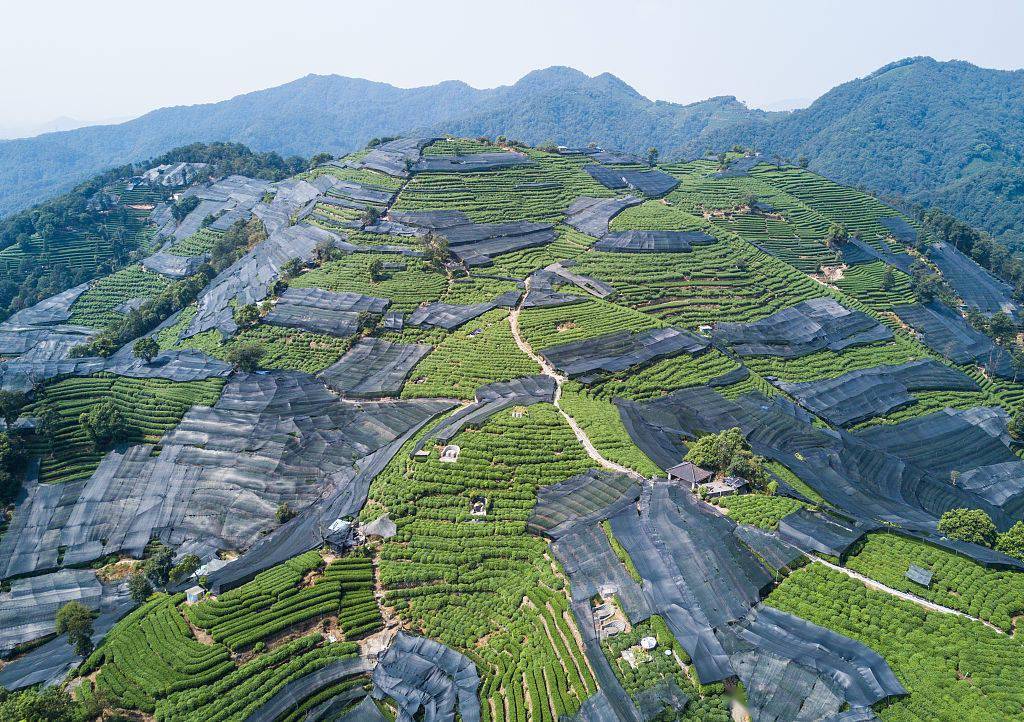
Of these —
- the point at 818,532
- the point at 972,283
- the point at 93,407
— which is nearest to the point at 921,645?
the point at 818,532

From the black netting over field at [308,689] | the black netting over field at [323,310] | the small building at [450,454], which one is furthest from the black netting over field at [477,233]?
the black netting over field at [308,689]

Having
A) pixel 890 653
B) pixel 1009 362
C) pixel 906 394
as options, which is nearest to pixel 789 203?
pixel 1009 362

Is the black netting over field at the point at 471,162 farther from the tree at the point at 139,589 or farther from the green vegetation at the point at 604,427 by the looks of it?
the tree at the point at 139,589

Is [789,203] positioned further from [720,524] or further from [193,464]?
[193,464]

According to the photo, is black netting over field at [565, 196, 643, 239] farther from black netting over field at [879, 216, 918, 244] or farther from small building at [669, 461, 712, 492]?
small building at [669, 461, 712, 492]

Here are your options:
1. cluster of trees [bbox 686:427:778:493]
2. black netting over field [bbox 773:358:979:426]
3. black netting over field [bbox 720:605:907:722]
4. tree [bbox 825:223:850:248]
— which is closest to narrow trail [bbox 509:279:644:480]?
cluster of trees [bbox 686:427:778:493]
